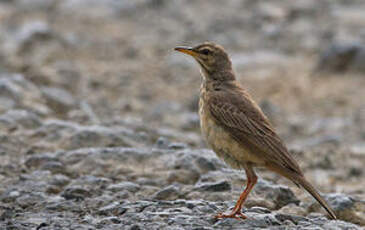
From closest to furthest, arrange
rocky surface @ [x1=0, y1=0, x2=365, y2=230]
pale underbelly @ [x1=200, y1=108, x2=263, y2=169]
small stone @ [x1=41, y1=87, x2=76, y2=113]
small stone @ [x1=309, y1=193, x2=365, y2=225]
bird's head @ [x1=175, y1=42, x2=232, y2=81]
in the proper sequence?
pale underbelly @ [x1=200, y1=108, x2=263, y2=169], rocky surface @ [x1=0, y1=0, x2=365, y2=230], small stone @ [x1=309, y1=193, x2=365, y2=225], bird's head @ [x1=175, y1=42, x2=232, y2=81], small stone @ [x1=41, y1=87, x2=76, y2=113]

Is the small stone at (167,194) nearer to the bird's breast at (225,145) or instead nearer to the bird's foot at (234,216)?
the bird's breast at (225,145)

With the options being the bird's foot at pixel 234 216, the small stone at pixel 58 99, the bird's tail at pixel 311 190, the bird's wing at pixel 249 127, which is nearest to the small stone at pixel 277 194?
the bird's wing at pixel 249 127

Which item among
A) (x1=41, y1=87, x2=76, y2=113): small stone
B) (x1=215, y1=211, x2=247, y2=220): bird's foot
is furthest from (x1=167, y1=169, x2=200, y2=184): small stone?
(x1=41, y1=87, x2=76, y2=113): small stone

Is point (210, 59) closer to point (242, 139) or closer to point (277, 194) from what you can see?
point (242, 139)

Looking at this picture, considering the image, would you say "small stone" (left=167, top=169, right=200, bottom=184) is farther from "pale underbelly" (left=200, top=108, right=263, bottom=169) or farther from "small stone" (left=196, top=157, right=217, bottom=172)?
"pale underbelly" (left=200, top=108, right=263, bottom=169)

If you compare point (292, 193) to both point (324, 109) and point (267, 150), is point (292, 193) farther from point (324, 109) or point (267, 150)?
point (324, 109)

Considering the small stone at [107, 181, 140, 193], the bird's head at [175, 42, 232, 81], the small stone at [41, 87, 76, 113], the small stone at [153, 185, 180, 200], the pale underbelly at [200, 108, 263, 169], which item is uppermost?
the bird's head at [175, 42, 232, 81]

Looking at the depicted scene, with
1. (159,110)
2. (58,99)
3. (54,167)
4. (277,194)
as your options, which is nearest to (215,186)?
(277,194)

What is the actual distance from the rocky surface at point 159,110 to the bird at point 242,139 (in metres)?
0.35

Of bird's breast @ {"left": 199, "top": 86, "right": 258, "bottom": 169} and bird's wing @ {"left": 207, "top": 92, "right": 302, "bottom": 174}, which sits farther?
bird's breast @ {"left": 199, "top": 86, "right": 258, "bottom": 169}

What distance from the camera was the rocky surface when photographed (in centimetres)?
780

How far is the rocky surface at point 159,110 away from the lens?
780 cm

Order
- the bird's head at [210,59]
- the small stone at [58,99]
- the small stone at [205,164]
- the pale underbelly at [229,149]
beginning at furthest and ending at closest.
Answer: the small stone at [58,99] < the small stone at [205,164] < the bird's head at [210,59] < the pale underbelly at [229,149]

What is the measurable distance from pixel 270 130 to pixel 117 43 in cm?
903
